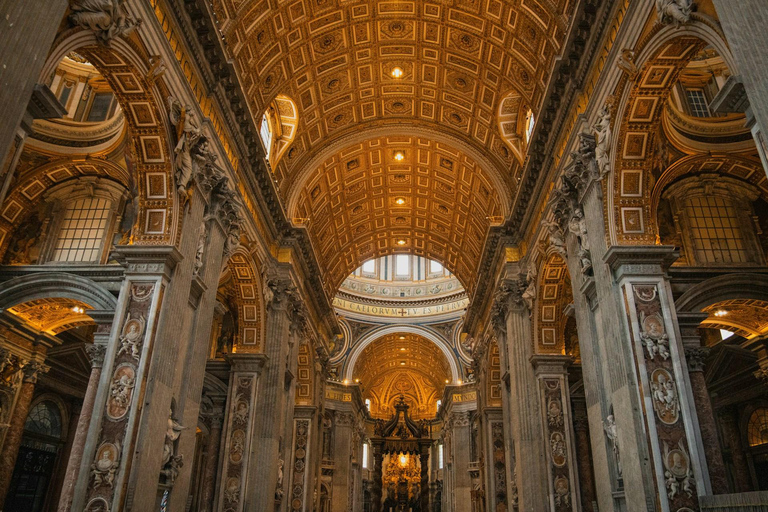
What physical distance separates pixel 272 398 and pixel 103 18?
499 inches

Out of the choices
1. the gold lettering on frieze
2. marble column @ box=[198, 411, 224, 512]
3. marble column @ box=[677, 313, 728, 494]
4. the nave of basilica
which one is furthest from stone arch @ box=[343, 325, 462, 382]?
marble column @ box=[677, 313, 728, 494]

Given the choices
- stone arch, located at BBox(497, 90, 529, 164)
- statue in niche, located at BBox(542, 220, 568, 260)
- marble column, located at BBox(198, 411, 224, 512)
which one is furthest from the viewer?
stone arch, located at BBox(497, 90, 529, 164)

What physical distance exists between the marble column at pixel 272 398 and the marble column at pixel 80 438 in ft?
21.1

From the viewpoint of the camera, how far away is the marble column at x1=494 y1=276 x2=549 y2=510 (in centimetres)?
1646

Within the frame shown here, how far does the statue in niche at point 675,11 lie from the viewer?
827cm

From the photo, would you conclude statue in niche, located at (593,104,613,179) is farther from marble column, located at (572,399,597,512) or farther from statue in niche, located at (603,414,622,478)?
marble column, located at (572,399,597,512)

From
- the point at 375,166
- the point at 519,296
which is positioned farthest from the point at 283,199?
the point at 519,296

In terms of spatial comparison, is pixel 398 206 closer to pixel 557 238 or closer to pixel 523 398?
A: pixel 523 398

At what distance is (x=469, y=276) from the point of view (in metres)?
29.5

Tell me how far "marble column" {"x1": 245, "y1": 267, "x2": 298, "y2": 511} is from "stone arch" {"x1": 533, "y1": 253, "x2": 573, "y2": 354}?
26.9 feet

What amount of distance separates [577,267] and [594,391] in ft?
9.15

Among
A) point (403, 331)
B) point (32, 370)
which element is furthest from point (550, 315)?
point (403, 331)

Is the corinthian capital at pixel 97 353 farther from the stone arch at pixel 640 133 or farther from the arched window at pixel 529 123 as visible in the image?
the arched window at pixel 529 123

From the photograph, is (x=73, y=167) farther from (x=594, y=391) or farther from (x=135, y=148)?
(x=594, y=391)
